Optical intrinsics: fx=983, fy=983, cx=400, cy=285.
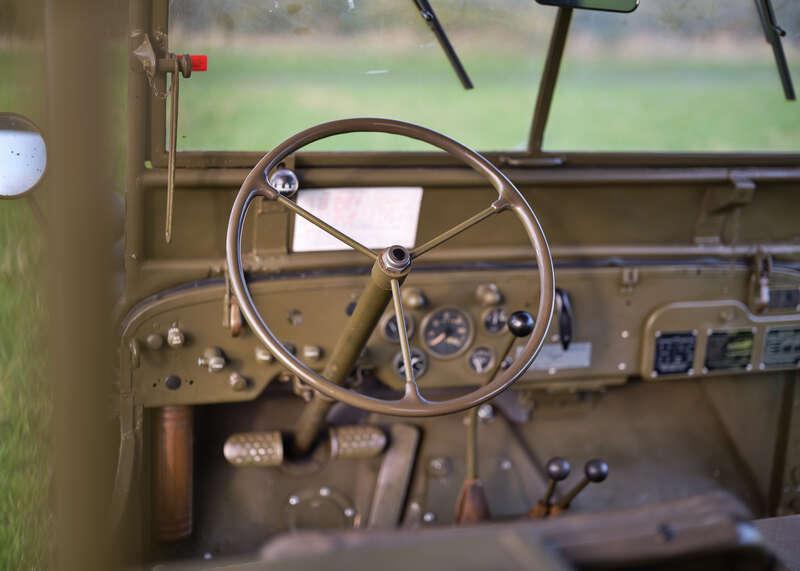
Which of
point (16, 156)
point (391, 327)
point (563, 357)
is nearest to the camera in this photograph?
point (16, 156)

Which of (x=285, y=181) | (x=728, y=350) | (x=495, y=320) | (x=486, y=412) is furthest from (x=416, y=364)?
(x=728, y=350)

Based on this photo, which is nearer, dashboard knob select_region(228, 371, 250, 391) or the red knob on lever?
the red knob on lever

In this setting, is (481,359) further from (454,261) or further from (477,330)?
(454,261)

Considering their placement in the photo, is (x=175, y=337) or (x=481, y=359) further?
(x=481, y=359)

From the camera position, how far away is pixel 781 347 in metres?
3.34

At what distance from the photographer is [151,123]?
2.61 metres

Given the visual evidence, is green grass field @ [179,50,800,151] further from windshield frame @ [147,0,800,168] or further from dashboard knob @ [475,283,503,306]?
dashboard knob @ [475,283,503,306]

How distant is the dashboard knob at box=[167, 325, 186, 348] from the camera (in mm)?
2734

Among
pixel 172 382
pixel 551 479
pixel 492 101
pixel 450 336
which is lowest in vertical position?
pixel 551 479

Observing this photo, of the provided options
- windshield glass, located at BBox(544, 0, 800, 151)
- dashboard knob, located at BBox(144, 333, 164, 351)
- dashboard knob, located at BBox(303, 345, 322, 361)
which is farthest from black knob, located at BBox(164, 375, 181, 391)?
windshield glass, located at BBox(544, 0, 800, 151)

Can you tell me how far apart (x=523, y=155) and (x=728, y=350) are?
3.26 ft

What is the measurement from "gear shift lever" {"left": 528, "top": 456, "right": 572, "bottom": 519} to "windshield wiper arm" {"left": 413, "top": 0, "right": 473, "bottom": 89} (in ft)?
3.82

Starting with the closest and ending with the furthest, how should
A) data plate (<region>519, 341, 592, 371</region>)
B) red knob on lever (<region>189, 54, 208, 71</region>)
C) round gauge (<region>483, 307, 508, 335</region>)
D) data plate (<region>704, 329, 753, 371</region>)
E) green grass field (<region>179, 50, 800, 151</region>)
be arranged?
1. red knob on lever (<region>189, 54, 208, 71</region>)
2. green grass field (<region>179, 50, 800, 151</region>)
3. round gauge (<region>483, 307, 508, 335</region>)
4. data plate (<region>519, 341, 592, 371</region>)
5. data plate (<region>704, 329, 753, 371</region>)

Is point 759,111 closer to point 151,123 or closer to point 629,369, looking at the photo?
point 629,369
